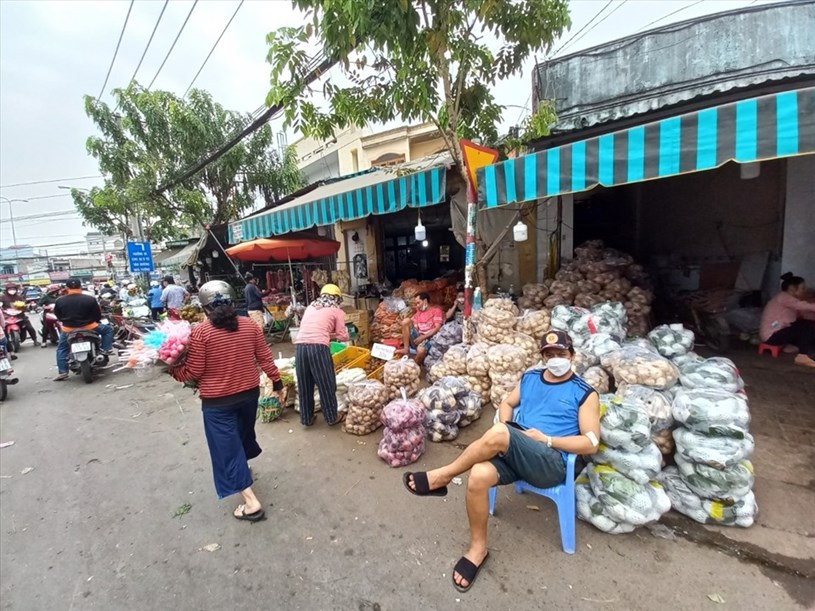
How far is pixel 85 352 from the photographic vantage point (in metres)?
6.33

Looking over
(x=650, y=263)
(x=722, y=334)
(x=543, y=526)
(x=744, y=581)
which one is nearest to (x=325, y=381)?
(x=543, y=526)

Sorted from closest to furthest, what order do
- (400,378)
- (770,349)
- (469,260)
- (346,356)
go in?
(400,378) < (469,260) < (770,349) < (346,356)

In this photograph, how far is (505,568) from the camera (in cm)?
216

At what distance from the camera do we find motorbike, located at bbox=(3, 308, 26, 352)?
357 inches

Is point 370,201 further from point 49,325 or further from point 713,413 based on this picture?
point 49,325

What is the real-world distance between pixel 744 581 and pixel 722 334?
4.05 m

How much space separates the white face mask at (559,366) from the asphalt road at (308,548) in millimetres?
1002

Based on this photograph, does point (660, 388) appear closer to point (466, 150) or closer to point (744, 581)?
point (744, 581)

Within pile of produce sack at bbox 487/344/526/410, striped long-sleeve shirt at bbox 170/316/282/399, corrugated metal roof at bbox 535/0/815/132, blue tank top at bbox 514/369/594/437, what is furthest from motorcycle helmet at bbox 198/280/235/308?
corrugated metal roof at bbox 535/0/815/132

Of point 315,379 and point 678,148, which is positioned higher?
point 678,148

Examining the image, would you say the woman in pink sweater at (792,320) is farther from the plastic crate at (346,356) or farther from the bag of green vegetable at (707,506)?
the plastic crate at (346,356)

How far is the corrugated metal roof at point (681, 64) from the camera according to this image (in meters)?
4.82

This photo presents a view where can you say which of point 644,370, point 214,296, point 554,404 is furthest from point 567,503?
point 214,296

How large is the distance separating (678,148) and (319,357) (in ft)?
11.6
